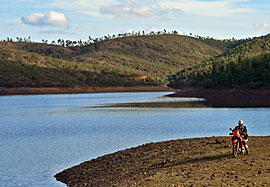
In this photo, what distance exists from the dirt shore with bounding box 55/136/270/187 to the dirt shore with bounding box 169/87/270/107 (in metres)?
39.2

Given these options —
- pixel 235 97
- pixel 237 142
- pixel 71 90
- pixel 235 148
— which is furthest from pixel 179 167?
pixel 71 90

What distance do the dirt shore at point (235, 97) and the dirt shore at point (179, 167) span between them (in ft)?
129

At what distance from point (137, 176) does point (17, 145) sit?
46.0 ft

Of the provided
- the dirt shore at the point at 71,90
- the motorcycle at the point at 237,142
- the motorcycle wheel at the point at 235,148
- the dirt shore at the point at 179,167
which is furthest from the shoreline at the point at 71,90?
the motorcycle wheel at the point at 235,148

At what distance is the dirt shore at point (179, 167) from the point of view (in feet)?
40.5

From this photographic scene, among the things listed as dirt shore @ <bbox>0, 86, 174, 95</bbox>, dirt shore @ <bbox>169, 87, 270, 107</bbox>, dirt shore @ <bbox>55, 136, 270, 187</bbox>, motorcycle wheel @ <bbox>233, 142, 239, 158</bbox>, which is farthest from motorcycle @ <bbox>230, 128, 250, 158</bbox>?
dirt shore @ <bbox>0, 86, 174, 95</bbox>

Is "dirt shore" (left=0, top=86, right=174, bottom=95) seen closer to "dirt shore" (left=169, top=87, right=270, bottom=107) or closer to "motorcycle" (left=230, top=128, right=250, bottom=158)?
"dirt shore" (left=169, top=87, right=270, bottom=107)

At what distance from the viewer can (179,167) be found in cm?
1462

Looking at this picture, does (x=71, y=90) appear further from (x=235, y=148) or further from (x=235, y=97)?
(x=235, y=148)

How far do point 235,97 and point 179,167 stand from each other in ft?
185

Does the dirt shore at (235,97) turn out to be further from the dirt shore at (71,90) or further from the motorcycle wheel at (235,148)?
the dirt shore at (71,90)

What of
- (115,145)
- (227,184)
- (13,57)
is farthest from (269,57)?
(13,57)

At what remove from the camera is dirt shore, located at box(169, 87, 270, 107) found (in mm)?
59938

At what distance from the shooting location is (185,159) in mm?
16047
